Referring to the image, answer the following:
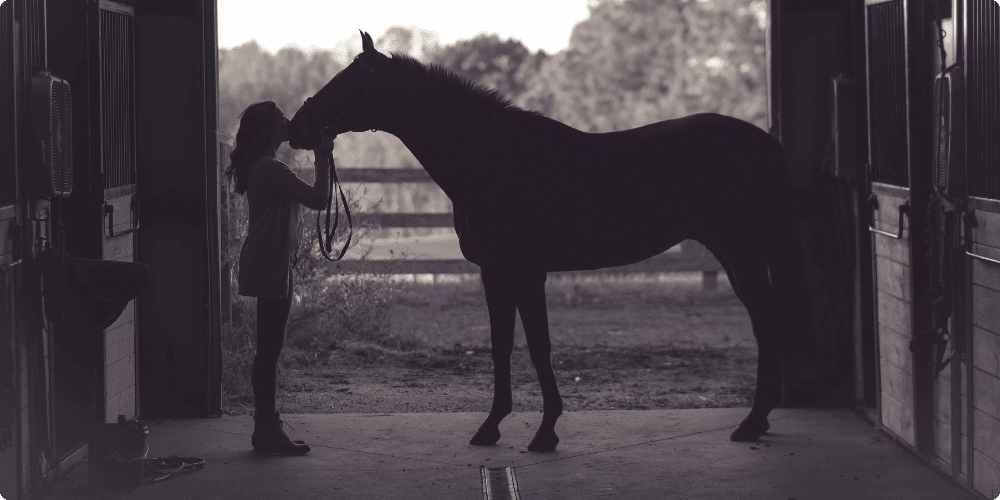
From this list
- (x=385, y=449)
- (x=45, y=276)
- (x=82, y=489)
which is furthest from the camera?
(x=385, y=449)

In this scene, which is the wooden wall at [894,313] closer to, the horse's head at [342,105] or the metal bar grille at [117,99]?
the horse's head at [342,105]

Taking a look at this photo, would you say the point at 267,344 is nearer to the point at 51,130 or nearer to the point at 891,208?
the point at 51,130

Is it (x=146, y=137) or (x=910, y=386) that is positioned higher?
A: (x=146, y=137)

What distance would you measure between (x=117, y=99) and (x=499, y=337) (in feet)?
6.57

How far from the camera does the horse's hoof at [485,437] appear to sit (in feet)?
13.6

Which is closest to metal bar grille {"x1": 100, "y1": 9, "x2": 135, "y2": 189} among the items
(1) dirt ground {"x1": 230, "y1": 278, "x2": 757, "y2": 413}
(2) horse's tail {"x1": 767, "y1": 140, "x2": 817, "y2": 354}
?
(1) dirt ground {"x1": 230, "y1": 278, "x2": 757, "y2": 413}

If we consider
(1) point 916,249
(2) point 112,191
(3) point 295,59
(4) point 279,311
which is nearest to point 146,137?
(2) point 112,191

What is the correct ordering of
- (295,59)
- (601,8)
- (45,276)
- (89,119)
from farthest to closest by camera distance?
(295,59) → (601,8) → (89,119) → (45,276)

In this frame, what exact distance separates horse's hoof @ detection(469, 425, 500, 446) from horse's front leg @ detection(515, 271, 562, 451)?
0.18 m

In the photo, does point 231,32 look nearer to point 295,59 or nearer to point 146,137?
point 295,59

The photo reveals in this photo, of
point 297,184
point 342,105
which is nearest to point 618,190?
point 342,105

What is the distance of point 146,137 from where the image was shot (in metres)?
4.73

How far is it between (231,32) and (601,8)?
5815 millimetres

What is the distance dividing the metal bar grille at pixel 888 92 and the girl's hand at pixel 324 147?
224 centimetres
